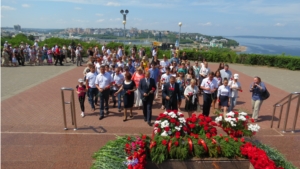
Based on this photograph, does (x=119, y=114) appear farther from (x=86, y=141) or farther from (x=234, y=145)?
(x=234, y=145)

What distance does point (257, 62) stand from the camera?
2506 cm

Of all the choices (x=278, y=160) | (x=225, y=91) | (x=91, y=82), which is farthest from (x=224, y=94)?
(x=91, y=82)

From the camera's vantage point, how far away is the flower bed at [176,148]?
14.3ft

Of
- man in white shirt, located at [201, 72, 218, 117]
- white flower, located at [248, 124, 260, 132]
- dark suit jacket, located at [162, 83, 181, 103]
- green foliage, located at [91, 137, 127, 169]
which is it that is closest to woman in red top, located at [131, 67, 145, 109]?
dark suit jacket, located at [162, 83, 181, 103]

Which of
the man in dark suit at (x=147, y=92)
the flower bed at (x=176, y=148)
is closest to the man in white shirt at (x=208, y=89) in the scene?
the man in dark suit at (x=147, y=92)

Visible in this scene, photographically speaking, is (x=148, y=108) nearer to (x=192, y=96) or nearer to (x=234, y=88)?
(x=192, y=96)


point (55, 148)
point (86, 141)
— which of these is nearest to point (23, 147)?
point (55, 148)

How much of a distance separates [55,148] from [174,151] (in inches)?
124

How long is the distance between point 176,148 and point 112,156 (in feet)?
3.88

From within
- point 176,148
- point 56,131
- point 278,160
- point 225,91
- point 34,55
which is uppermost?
point 225,91

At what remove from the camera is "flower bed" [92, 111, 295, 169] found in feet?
14.3

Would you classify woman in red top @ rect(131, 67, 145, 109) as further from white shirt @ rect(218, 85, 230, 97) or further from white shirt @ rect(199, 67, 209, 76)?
white shirt @ rect(199, 67, 209, 76)

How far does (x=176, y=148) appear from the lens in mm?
4559

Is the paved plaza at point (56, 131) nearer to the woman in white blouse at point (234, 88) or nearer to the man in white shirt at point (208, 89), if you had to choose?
the woman in white blouse at point (234, 88)
